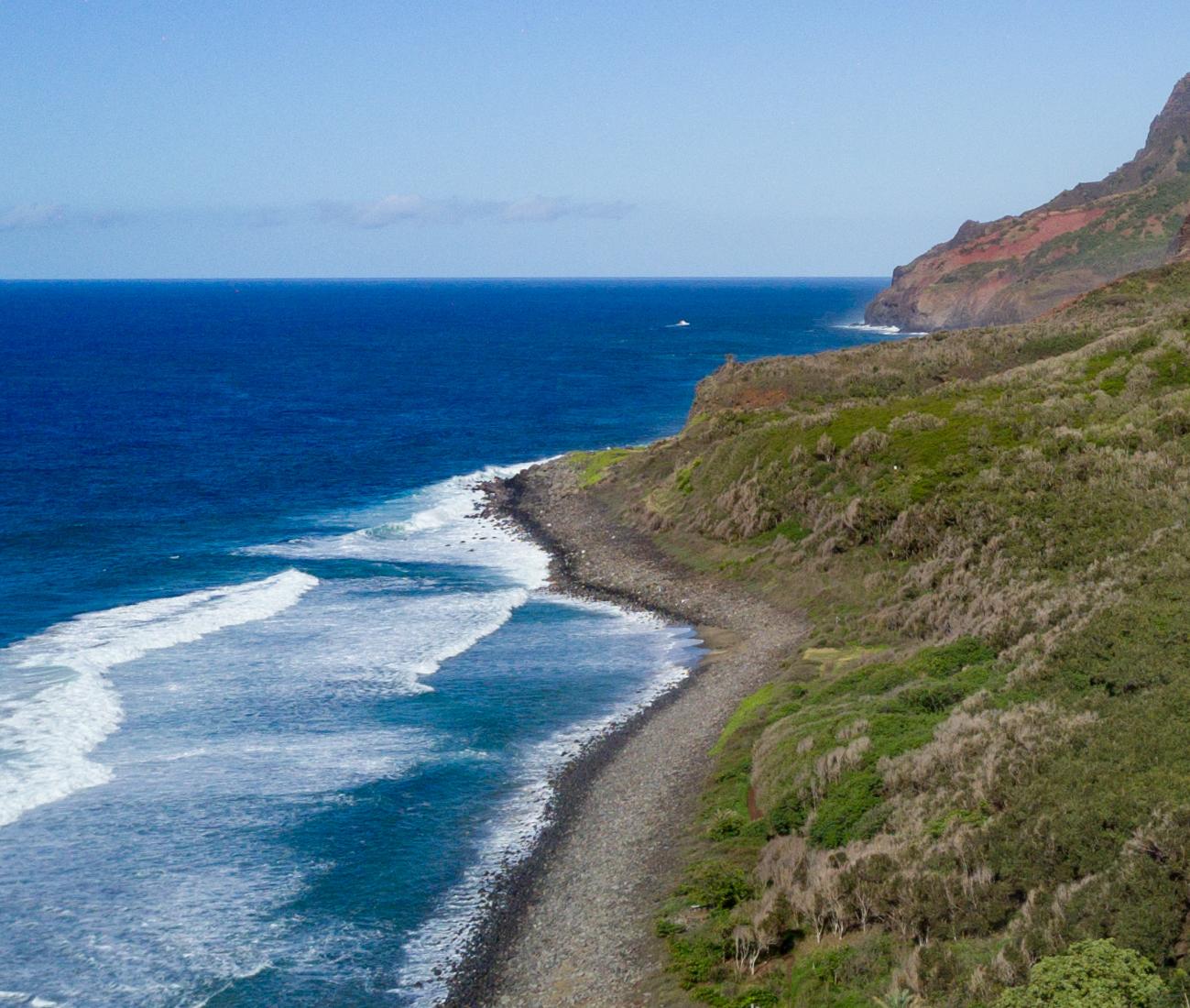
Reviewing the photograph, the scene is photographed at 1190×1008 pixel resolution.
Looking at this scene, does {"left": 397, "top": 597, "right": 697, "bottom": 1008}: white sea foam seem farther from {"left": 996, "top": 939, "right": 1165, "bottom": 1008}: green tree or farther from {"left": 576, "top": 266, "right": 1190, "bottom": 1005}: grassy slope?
{"left": 996, "top": 939, "right": 1165, "bottom": 1008}: green tree

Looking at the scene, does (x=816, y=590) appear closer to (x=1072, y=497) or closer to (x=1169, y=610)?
(x=1072, y=497)

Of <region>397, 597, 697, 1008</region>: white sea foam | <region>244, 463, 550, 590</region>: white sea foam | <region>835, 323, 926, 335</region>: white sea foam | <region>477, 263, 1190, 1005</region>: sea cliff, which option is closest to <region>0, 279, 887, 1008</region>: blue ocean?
<region>397, 597, 697, 1008</region>: white sea foam

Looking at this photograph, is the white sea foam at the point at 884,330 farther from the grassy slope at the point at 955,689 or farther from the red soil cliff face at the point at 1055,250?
the grassy slope at the point at 955,689

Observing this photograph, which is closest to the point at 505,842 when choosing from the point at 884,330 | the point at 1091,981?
the point at 1091,981

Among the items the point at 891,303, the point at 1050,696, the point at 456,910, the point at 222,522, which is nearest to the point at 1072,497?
the point at 1050,696

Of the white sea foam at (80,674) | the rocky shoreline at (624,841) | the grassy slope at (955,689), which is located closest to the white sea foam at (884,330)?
the grassy slope at (955,689)

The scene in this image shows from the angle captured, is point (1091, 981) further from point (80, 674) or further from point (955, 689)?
point (80, 674)
